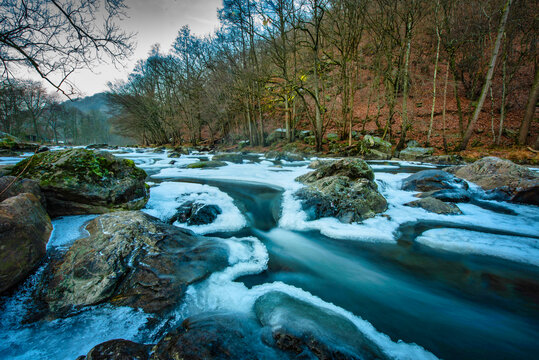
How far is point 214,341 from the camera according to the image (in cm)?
145

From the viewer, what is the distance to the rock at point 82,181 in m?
3.16

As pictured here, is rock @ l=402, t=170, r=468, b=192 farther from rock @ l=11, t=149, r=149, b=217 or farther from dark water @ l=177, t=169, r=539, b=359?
rock @ l=11, t=149, r=149, b=217

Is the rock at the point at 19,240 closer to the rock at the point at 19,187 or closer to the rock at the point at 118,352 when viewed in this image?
the rock at the point at 19,187

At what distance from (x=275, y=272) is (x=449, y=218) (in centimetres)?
360

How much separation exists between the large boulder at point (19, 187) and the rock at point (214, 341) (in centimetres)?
306

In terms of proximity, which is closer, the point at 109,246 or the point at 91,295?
the point at 91,295

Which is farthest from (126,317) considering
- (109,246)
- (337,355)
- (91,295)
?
(337,355)

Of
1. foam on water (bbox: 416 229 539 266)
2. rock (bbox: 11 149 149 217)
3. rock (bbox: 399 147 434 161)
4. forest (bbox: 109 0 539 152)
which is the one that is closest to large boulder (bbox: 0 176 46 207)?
rock (bbox: 11 149 149 217)

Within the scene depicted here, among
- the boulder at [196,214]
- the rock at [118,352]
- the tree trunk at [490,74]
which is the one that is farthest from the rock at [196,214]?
the tree trunk at [490,74]

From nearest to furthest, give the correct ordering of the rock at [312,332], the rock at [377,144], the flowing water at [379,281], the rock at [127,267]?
the rock at [312,332], the flowing water at [379,281], the rock at [127,267], the rock at [377,144]

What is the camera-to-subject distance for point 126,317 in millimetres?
1783

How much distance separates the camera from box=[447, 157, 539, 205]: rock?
441 cm

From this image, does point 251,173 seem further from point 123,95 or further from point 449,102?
point 123,95

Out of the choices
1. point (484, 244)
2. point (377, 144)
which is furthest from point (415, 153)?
point (484, 244)
